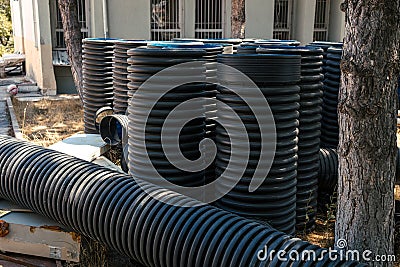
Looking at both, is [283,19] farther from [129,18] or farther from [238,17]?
[129,18]

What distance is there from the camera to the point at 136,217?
12.4 feet

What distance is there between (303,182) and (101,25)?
391 inches

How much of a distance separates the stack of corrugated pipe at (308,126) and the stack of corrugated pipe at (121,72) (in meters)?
2.38

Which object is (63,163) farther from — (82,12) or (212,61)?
(82,12)

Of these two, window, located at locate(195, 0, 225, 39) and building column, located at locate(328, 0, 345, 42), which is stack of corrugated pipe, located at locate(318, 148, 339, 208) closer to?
window, located at locate(195, 0, 225, 39)

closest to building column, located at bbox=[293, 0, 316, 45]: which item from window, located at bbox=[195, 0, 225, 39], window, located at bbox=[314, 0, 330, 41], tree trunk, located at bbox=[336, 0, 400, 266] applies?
window, located at bbox=[314, 0, 330, 41]

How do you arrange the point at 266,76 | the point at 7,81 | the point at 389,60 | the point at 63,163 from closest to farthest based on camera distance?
1. the point at 389,60
2. the point at 266,76
3. the point at 63,163
4. the point at 7,81

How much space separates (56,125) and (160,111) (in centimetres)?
637

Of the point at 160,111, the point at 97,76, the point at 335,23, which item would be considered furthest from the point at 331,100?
the point at 335,23

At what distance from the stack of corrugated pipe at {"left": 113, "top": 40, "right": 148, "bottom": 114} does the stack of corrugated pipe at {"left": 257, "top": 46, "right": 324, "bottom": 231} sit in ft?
7.80

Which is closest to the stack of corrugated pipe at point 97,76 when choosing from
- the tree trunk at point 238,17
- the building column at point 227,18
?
the tree trunk at point 238,17

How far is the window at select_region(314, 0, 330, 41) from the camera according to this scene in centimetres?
1552

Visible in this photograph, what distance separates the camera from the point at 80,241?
4367 mm

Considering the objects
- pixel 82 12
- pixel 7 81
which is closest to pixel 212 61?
pixel 82 12
